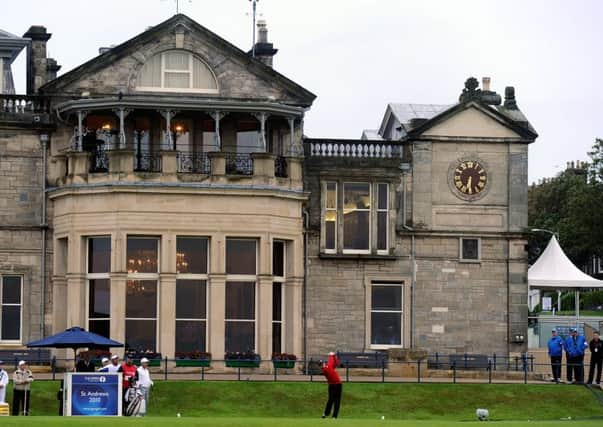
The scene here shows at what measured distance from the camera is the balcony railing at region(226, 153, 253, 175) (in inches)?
2335

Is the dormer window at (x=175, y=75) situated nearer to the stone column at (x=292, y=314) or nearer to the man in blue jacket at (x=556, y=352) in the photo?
the stone column at (x=292, y=314)

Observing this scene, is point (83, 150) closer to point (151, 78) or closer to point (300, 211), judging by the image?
point (151, 78)

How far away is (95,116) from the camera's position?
195 feet

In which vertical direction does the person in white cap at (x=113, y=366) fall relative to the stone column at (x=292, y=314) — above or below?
below

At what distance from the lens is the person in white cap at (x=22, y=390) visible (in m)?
48.2

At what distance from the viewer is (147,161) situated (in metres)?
59.3

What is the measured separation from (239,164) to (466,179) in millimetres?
8129

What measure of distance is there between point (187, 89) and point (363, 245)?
26.2 ft

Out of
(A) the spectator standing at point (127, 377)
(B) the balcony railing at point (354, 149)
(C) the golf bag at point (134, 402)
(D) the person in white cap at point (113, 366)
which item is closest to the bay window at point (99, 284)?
(B) the balcony railing at point (354, 149)

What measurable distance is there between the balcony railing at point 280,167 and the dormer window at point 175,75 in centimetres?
301

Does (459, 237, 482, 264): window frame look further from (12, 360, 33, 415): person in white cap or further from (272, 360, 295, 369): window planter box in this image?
(12, 360, 33, 415): person in white cap

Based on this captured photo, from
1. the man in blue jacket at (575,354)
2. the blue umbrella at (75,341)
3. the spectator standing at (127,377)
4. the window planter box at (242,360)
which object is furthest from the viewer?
the window planter box at (242,360)

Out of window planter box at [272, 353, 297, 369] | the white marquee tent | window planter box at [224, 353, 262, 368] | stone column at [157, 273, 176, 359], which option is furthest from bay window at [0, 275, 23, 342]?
the white marquee tent

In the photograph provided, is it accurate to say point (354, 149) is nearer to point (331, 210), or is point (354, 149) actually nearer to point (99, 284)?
point (331, 210)
